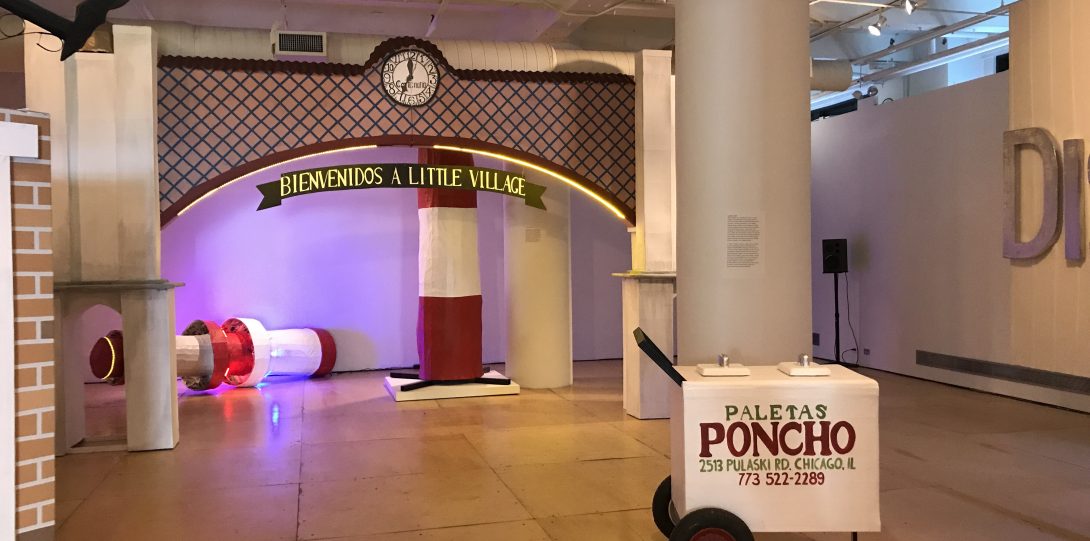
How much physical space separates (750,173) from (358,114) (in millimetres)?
3608

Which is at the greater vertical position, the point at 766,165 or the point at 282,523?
the point at 766,165

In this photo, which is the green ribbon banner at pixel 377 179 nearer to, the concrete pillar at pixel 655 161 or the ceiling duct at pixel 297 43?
the ceiling duct at pixel 297 43

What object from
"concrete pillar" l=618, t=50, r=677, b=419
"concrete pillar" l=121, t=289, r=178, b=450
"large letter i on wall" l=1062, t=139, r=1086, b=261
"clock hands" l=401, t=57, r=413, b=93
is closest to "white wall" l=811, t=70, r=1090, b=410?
"large letter i on wall" l=1062, t=139, r=1086, b=261

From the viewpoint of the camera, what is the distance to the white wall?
7.95 metres

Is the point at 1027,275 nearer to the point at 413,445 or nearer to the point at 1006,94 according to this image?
the point at 1006,94

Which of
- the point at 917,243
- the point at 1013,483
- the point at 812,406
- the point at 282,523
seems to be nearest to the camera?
the point at 812,406

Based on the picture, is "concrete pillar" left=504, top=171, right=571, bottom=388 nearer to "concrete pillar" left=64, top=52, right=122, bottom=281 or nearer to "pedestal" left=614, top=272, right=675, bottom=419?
"pedestal" left=614, top=272, right=675, bottom=419

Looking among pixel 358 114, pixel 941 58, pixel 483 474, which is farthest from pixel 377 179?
pixel 941 58

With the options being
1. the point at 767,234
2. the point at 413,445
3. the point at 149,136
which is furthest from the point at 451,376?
the point at 767,234

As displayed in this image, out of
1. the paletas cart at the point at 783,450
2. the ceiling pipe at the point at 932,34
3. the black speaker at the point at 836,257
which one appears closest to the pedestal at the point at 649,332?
the black speaker at the point at 836,257

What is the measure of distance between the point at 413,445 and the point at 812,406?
3373 millimetres

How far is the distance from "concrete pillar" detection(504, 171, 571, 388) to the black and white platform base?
437 millimetres

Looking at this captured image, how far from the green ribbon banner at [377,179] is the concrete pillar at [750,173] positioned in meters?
3.32

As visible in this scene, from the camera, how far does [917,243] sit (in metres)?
8.92
